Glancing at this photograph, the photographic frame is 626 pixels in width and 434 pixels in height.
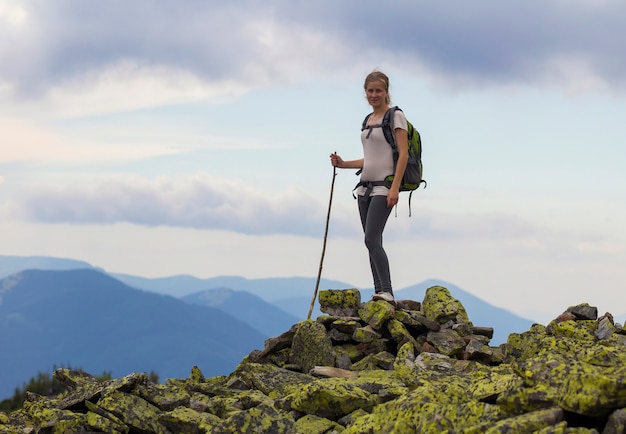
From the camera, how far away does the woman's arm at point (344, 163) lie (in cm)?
1786

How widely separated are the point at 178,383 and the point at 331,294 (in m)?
4.00

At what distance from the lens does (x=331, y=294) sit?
18391mm

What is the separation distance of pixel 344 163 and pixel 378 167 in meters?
1.59

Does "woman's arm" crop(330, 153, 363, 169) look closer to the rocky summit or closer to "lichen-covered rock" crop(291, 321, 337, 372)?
the rocky summit

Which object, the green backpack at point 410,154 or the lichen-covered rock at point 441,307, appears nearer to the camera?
the green backpack at point 410,154

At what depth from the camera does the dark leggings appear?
16438 millimetres

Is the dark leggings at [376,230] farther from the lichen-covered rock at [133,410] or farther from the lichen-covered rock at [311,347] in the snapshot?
the lichen-covered rock at [133,410]

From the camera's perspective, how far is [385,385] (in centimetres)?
1348

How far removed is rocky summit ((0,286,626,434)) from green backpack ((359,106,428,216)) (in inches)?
105

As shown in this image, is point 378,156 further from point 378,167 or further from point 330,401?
point 330,401

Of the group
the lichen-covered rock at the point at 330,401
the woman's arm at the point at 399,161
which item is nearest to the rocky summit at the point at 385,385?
the lichen-covered rock at the point at 330,401

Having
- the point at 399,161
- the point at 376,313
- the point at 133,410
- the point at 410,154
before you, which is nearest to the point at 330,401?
the point at 133,410

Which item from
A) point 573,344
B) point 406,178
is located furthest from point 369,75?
point 573,344

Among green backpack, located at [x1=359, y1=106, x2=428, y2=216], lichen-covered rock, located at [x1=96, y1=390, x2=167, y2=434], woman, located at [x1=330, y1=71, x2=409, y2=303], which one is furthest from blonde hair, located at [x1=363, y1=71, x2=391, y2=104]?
lichen-covered rock, located at [x1=96, y1=390, x2=167, y2=434]
